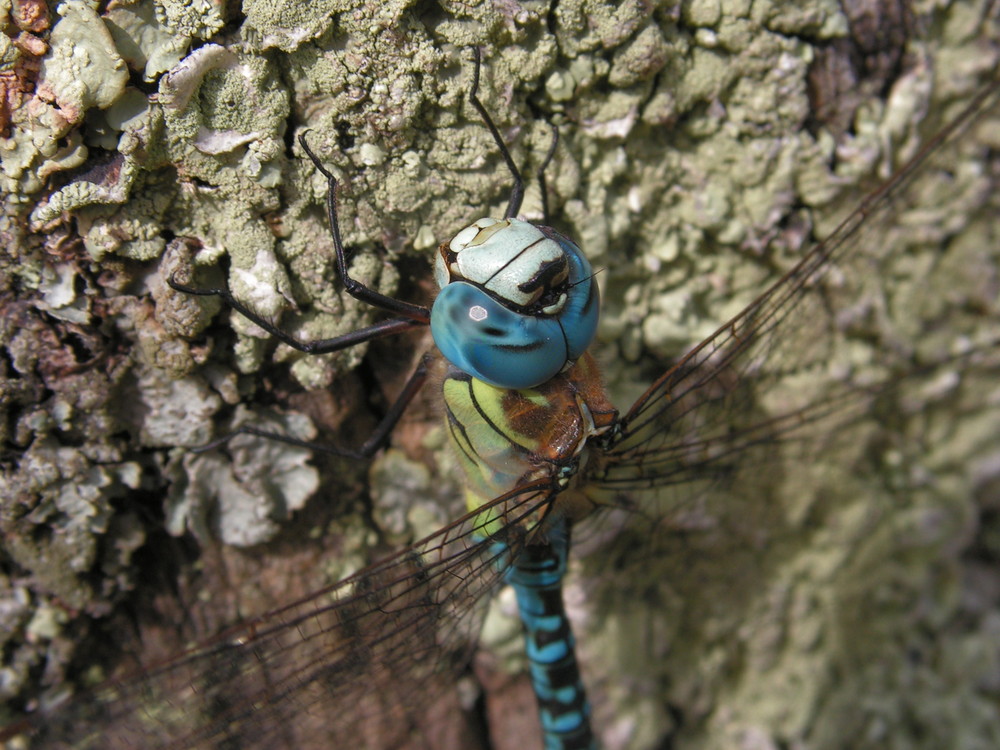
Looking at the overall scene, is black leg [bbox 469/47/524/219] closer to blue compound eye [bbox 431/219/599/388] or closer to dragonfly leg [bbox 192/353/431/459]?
blue compound eye [bbox 431/219/599/388]

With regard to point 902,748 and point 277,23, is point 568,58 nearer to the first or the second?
point 277,23

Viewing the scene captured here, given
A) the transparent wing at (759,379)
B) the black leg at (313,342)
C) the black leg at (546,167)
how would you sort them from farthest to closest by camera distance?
1. the transparent wing at (759,379)
2. the black leg at (546,167)
3. the black leg at (313,342)

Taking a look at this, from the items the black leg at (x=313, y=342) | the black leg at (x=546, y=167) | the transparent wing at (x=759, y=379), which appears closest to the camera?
the black leg at (x=313, y=342)

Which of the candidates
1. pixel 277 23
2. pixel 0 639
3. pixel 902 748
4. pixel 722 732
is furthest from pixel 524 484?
pixel 902 748

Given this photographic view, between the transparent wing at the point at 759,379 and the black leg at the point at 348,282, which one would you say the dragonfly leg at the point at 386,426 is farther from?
the transparent wing at the point at 759,379

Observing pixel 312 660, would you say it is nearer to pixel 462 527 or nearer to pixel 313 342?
pixel 462 527

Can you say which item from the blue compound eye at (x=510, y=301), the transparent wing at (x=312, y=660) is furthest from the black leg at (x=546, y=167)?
the transparent wing at (x=312, y=660)

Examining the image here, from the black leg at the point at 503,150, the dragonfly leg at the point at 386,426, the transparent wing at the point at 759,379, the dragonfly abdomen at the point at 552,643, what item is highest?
the black leg at the point at 503,150

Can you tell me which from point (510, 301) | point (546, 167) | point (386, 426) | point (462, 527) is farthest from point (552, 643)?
point (546, 167)
